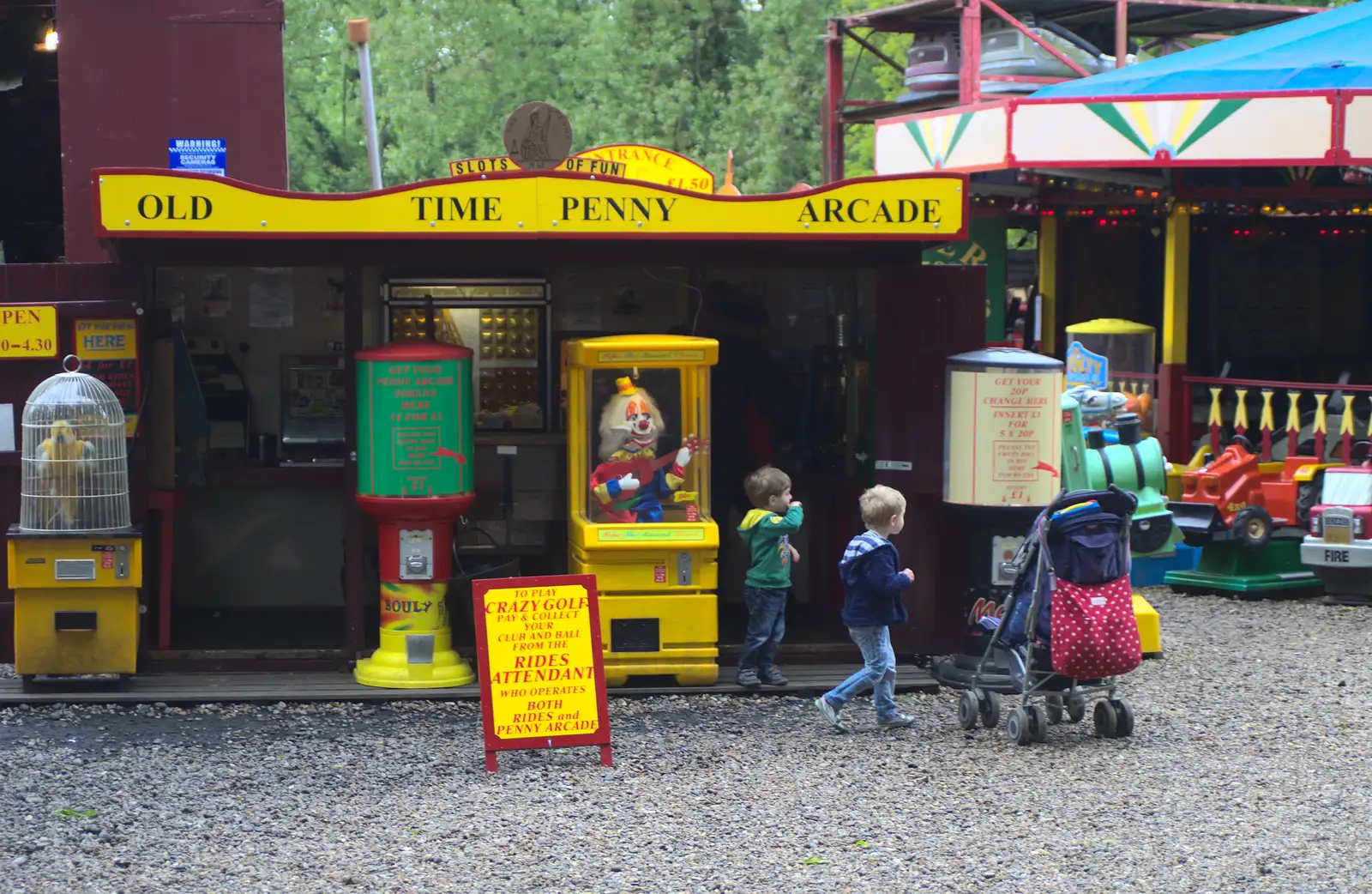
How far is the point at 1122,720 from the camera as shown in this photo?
7.74m

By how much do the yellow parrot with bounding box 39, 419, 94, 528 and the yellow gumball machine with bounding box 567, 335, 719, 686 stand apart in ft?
7.85

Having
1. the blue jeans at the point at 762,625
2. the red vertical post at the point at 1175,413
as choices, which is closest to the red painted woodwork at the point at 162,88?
the blue jeans at the point at 762,625

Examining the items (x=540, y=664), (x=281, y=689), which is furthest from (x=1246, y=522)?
(x=281, y=689)

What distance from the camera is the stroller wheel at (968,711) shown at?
7895 millimetres

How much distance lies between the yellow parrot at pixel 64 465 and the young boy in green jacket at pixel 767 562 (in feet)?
10.5

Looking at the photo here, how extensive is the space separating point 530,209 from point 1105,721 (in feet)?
11.8

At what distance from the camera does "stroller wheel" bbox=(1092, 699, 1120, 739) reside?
25.4 ft

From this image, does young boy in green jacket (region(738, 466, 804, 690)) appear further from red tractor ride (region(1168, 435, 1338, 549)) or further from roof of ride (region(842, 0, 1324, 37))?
roof of ride (region(842, 0, 1324, 37))

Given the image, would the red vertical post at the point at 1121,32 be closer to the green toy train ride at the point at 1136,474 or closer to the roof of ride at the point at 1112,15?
the roof of ride at the point at 1112,15

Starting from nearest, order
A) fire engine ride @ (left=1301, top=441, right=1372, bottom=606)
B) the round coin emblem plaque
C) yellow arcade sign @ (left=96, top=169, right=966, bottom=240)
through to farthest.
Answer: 1. yellow arcade sign @ (left=96, top=169, right=966, bottom=240)
2. the round coin emblem plaque
3. fire engine ride @ (left=1301, top=441, right=1372, bottom=606)

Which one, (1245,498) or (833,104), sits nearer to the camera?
(1245,498)

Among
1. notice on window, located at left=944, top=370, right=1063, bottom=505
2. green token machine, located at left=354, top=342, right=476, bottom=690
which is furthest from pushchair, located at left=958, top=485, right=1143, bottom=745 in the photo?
green token machine, located at left=354, top=342, right=476, bottom=690

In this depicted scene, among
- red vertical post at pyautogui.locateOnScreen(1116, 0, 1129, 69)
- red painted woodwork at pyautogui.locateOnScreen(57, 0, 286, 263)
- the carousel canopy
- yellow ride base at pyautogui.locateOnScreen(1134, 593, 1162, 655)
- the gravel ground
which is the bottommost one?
the gravel ground

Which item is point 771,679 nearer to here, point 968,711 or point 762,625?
point 762,625
